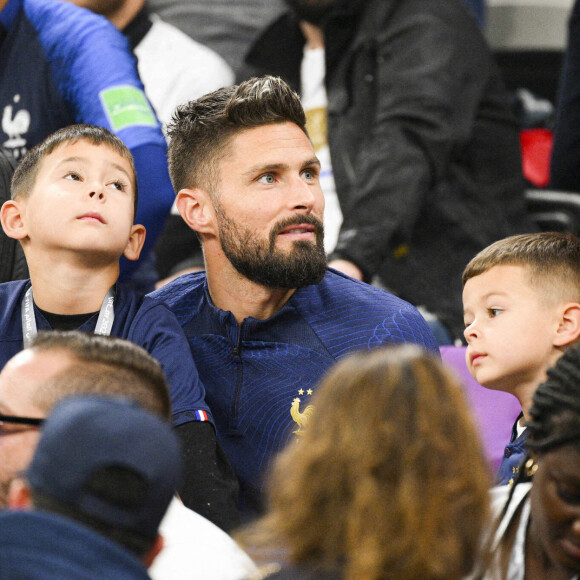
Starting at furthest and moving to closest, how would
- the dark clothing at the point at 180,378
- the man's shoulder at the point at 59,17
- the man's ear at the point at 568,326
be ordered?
the man's shoulder at the point at 59,17
the man's ear at the point at 568,326
the dark clothing at the point at 180,378

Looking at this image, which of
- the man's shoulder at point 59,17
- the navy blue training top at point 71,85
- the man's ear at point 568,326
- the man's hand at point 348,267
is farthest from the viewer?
the man's hand at point 348,267

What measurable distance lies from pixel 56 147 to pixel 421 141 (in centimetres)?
158

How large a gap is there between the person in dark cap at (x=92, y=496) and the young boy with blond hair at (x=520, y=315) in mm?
1068

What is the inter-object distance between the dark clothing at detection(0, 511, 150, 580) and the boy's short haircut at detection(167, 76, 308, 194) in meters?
1.40

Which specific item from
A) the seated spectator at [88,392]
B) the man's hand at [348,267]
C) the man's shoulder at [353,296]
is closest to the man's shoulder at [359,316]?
the man's shoulder at [353,296]

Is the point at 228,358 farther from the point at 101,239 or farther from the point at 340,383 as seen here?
the point at 340,383

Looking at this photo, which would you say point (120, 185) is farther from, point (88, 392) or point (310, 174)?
point (88, 392)

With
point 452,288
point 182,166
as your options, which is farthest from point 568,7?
point 182,166

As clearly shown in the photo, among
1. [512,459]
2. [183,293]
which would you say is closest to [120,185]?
[183,293]

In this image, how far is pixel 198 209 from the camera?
2420 mm

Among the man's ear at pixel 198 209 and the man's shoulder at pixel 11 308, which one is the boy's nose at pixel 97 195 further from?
the man's ear at pixel 198 209

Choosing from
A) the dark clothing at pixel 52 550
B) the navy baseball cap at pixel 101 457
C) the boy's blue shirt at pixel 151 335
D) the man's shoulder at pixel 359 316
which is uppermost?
the navy baseball cap at pixel 101 457

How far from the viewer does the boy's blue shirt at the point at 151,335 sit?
195 centimetres

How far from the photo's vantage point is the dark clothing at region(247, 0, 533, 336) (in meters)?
3.38
